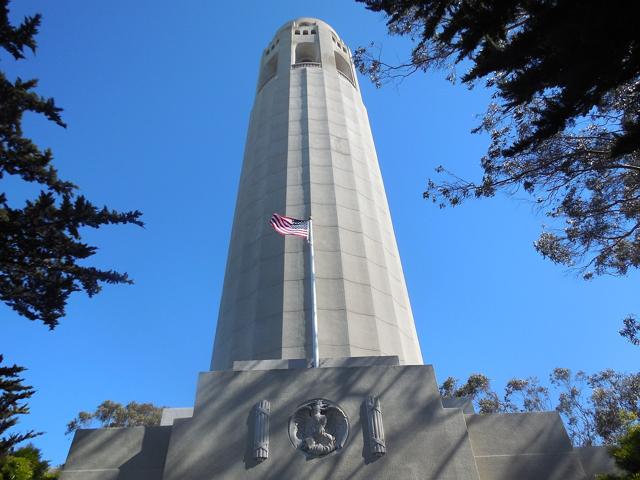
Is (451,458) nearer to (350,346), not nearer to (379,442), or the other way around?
(379,442)

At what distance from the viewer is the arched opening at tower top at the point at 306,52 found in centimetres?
2552

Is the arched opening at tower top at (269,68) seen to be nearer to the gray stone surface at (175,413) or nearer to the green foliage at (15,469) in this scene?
the gray stone surface at (175,413)

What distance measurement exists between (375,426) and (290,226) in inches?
224

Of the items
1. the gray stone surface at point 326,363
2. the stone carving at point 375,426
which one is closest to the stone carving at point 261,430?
the gray stone surface at point 326,363

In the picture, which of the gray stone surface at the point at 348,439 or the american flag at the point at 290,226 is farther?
the american flag at the point at 290,226

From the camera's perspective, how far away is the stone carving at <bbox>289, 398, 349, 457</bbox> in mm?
9469

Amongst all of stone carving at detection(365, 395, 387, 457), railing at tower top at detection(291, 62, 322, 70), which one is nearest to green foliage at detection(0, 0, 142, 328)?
stone carving at detection(365, 395, 387, 457)

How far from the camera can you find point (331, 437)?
958 centimetres

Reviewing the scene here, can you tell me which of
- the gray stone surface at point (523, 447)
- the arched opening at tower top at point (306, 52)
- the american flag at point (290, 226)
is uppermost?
the arched opening at tower top at point (306, 52)

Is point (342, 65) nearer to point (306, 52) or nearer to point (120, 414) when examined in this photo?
point (306, 52)

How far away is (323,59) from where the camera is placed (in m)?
23.8

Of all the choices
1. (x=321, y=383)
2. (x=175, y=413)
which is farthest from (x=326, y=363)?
(x=175, y=413)

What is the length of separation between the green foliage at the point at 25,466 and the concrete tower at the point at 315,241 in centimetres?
457

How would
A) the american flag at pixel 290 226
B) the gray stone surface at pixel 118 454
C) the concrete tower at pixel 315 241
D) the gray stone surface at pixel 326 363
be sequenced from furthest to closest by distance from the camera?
the american flag at pixel 290 226 < the concrete tower at pixel 315 241 < the gray stone surface at pixel 326 363 < the gray stone surface at pixel 118 454
